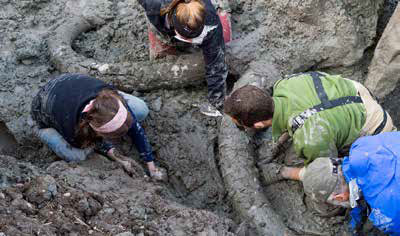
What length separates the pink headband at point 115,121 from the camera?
8.11 ft

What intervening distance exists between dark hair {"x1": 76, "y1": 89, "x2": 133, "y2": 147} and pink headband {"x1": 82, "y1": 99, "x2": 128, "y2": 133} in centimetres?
2

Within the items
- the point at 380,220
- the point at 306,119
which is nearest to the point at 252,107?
the point at 306,119

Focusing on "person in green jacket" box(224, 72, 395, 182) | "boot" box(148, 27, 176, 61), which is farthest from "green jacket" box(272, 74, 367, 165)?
"boot" box(148, 27, 176, 61)

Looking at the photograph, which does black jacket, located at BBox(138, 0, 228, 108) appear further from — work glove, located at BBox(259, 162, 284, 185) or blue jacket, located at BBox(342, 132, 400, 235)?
blue jacket, located at BBox(342, 132, 400, 235)

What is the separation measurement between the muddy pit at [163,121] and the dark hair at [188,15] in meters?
0.49

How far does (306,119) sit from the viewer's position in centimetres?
241

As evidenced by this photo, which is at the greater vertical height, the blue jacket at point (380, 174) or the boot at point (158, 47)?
the blue jacket at point (380, 174)

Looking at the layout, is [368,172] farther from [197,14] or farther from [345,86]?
[197,14]

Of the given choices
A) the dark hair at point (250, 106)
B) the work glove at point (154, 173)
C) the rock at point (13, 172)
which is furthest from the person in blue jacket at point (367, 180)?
the rock at point (13, 172)

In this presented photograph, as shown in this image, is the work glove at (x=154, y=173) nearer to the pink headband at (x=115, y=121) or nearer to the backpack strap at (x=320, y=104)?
the pink headband at (x=115, y=121)

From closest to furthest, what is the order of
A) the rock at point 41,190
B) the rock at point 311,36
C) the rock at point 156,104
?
the rock at point 41,190
the rock at point 156,104
the rock at point 311,36

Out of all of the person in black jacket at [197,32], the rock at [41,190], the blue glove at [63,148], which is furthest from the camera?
the person in black jacket at [197,32]

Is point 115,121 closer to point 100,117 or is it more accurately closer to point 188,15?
point 100,117

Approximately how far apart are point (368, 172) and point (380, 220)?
27cm
